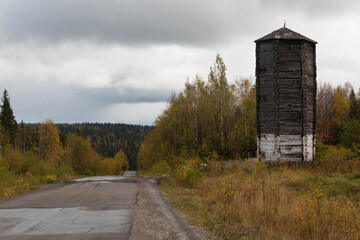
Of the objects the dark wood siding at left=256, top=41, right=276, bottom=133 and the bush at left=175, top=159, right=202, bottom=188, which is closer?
the bush at left=175, top=159, right=202, bottom=188

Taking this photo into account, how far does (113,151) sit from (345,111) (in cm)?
14187

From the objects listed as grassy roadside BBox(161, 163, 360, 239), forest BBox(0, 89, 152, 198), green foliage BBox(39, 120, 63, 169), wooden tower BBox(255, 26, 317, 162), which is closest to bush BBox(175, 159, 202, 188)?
grassy roadside BBox(161, 163, 360, 239)

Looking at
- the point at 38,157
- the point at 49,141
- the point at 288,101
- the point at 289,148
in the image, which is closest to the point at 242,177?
the point at 289,148

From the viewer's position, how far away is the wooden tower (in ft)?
93.2

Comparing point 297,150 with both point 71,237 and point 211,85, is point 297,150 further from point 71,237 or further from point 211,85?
point 71,237

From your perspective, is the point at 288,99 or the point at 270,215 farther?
the point at 288,99

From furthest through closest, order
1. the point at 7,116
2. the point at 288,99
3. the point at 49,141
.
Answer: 1. the point at 7,116
2. the point at 49,141
3. the point at 288,99

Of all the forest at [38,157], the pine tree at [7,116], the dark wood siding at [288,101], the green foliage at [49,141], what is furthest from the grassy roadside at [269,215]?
the pine tree at [7,116]

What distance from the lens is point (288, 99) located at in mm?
28625

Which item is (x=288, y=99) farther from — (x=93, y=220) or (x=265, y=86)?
(x=93, y=220)

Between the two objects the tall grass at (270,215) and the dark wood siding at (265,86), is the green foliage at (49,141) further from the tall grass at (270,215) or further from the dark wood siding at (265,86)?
the tall grass at (270,215)

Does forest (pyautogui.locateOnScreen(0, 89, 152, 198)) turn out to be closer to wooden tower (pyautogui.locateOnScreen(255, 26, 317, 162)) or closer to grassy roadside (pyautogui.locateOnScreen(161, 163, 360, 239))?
grassy roadside (pyautogui.locateOnScreen(161, 163, 360, 239))

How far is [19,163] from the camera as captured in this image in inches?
995

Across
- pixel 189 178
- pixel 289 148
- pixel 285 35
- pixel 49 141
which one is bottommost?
pixel 189 178
